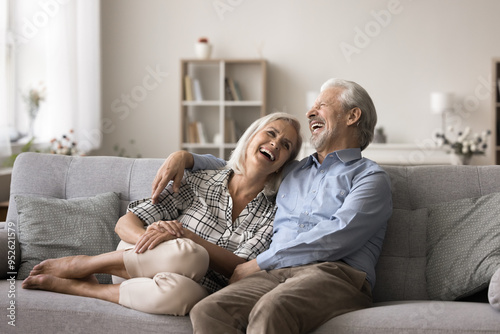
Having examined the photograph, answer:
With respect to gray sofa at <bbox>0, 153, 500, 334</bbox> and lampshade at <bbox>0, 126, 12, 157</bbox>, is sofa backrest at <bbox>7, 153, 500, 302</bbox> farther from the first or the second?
lampshade at <bbox>0, 126, 12, 157</bbox>

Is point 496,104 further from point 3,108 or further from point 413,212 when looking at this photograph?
point 3,108

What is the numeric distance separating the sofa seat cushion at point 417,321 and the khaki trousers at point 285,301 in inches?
2.3

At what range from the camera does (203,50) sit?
6.21 meters

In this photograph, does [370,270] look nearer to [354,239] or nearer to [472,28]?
[354,239]

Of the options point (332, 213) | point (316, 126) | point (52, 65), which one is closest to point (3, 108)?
point (52, 65)


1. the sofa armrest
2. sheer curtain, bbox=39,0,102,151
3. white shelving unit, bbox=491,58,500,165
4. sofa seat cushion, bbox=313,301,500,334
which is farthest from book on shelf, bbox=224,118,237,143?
sofa seat cushion, bbox=313,301,500,334

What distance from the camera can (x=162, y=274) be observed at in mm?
1991

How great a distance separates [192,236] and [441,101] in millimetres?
4537

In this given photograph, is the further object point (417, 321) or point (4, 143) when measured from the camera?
point (4, 143)

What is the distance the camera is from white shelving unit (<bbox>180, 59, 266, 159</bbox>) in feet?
20.3

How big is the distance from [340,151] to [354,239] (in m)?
0.42

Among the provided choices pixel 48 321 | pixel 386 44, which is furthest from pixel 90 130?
pixel 48 321

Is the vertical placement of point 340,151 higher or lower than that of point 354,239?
higher

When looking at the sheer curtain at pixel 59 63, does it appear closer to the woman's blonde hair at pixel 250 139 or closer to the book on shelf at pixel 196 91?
the book on shelf at pixel 196 91
